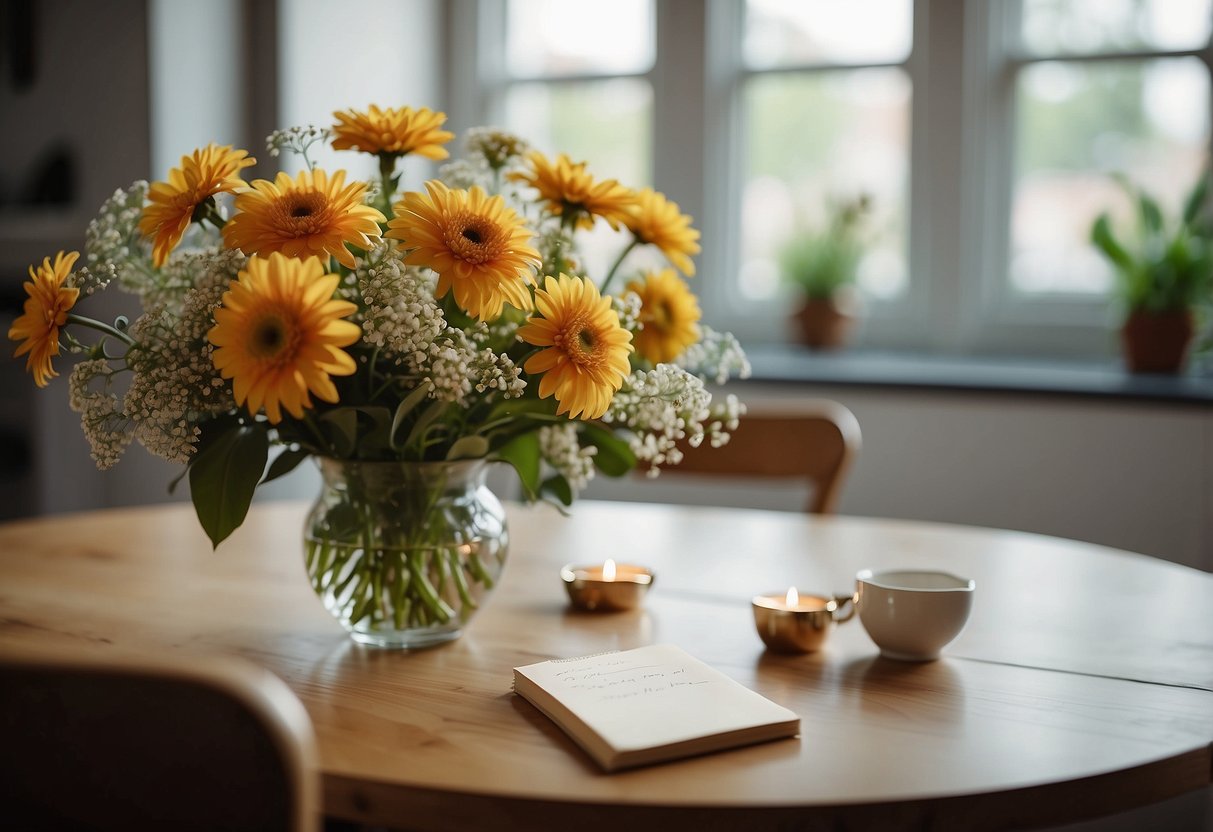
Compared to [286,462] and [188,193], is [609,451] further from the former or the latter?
[188,193]

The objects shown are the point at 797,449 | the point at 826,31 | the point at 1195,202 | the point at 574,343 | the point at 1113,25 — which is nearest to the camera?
the point at 574,343

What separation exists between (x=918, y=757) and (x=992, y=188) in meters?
2.44

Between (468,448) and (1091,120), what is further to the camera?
(1091,120)

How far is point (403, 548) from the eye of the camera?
1002 mm

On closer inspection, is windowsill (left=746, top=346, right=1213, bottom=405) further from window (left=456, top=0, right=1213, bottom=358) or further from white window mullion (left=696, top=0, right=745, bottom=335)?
white window mullion (left=696, top=0, right=745, bottom=335)

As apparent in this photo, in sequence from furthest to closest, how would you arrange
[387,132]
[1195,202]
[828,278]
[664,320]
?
[828,278] → [1195,202] → [664,320] → [387,132]

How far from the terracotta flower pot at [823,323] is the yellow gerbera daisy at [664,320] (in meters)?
1.92

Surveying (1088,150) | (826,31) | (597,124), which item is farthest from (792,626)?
(597,124)

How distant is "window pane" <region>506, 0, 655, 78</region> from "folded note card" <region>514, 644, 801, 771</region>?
8.61ft

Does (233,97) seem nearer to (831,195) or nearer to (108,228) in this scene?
(831,195)

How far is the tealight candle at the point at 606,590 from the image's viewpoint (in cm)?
117

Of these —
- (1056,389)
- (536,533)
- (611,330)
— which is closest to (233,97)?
(536,533)

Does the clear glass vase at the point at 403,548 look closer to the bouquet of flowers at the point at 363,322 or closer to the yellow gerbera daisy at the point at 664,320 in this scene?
the bouquet of flowers at the point at 363,322

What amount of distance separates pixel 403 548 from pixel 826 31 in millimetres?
2520
